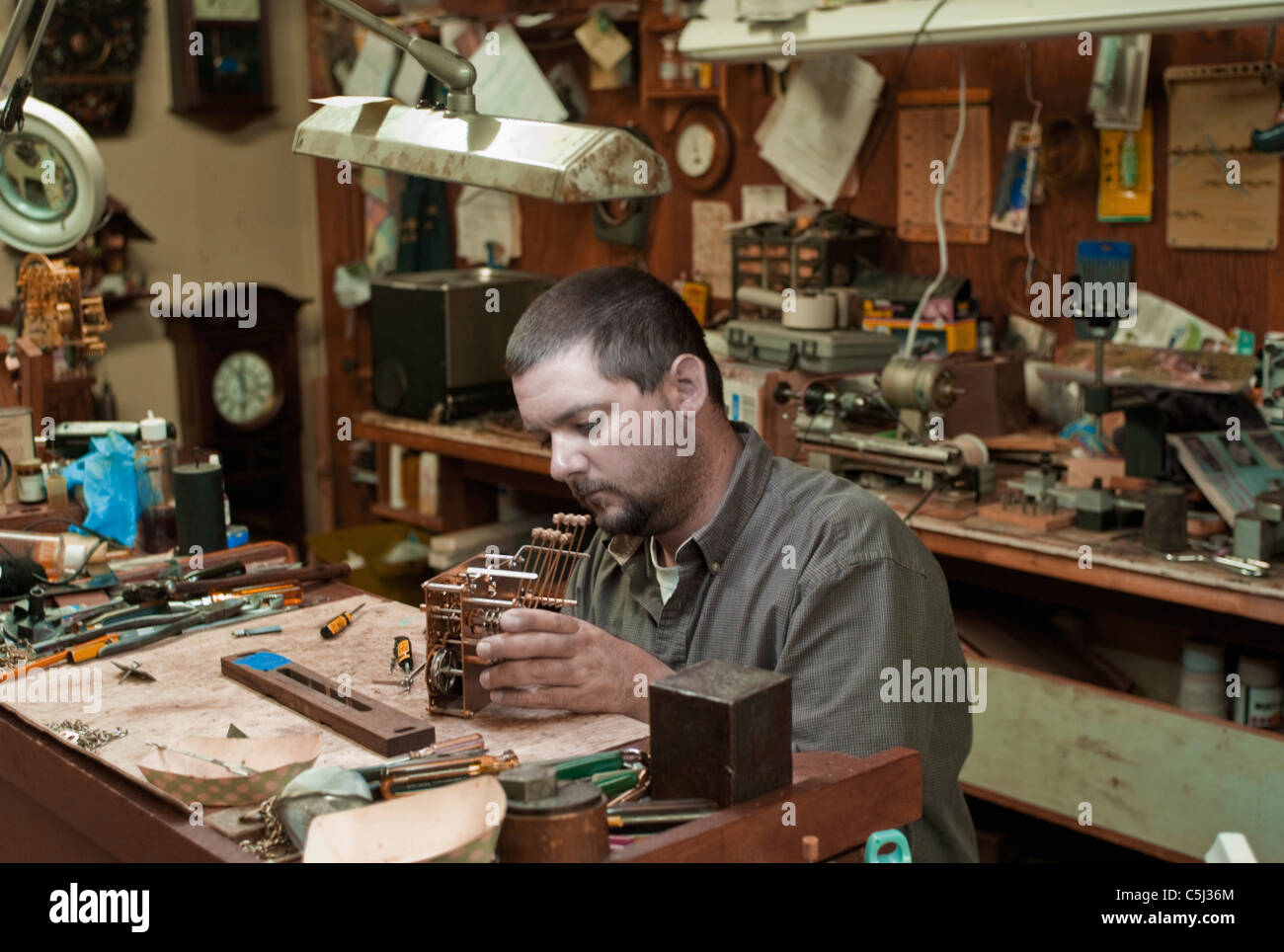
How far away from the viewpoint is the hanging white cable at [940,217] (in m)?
3.51

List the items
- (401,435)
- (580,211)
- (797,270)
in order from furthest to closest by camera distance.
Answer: (580,211), (401,435), (797,270)

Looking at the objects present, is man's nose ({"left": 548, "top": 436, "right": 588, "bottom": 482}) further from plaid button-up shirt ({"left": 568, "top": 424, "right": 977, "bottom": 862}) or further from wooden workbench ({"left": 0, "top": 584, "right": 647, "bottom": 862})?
wooden workbench ({"left": 0, "top": 584, "right": 647, "bottom": 862})

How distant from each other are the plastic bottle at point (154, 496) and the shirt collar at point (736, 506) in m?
1.13

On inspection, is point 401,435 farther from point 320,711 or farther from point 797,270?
point 320,711

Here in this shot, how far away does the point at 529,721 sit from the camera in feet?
5.61

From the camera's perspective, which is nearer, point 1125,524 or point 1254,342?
point 1125,524

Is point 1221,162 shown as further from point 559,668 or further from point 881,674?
point 559,668

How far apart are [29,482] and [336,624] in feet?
3.25

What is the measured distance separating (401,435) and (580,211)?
3.27ft

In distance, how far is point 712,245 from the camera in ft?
14.1

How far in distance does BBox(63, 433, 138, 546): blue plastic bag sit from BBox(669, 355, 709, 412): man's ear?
1263 mm

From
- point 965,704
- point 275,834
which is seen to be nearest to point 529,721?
point 275,834

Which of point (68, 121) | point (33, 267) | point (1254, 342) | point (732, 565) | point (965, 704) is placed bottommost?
point (965, 704)

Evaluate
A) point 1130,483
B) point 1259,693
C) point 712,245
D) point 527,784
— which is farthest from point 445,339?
point 527,784
